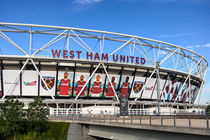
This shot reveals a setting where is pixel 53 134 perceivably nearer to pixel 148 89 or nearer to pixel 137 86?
pixel 137 86

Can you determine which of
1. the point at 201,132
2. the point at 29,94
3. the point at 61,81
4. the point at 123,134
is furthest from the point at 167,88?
the point at 201,132

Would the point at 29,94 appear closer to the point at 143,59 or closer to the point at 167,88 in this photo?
the point at 143,59

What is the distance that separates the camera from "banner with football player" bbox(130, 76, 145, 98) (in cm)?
6056

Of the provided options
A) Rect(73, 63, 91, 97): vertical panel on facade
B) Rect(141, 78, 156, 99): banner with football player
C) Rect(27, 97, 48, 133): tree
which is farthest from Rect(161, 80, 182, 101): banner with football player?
Rect(27, 97, 48, 133): tree

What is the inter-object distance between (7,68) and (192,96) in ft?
194

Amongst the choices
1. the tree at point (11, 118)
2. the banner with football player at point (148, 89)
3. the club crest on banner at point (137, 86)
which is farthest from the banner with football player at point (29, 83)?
the banner with football player at point (148, 89)

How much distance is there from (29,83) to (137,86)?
27734 millimetres

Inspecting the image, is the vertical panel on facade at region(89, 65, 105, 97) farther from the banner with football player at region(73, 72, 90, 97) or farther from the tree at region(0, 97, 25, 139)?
the tree at region(0, 97, 25, 139)

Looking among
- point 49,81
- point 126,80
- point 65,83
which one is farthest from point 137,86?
point 49,81

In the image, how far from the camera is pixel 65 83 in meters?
55.0

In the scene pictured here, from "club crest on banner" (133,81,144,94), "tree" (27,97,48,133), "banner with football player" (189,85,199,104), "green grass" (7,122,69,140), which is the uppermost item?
"club crest on banner" (133,81,144,94)

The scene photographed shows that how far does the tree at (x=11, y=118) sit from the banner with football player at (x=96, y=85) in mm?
24052

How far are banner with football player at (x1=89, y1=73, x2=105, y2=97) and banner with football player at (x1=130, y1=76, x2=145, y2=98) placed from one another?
910 centimetres

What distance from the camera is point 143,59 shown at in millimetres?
59125
